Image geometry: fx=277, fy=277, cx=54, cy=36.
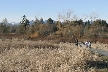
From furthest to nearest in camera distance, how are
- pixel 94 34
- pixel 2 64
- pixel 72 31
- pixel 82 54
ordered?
pixel 72 31 < pixel 94 34 < pixel 82 54 < pixel 2 64

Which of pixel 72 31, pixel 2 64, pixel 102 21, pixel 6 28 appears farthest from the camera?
pixel 102 21

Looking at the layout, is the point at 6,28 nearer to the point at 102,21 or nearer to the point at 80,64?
the point at 102,21

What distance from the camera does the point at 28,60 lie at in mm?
16922

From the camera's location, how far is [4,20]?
8694cm

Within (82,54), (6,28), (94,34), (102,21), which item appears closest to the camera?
(82,54)

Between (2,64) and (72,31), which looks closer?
(2,64)

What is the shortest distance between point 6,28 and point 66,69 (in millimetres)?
72882

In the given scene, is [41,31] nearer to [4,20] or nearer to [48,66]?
[4,20]

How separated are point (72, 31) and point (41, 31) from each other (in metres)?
8.56

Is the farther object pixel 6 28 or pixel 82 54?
pixel 6 28

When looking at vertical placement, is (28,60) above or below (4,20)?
below

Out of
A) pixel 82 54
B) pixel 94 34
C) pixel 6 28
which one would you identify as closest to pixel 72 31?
pixel 94 34

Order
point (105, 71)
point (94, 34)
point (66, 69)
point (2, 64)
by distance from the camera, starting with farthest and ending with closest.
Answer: point (94, 34)
point (105, 71)
point (2, 64)
point (66, 69)

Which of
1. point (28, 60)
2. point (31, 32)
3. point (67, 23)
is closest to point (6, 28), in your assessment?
point (31, 32)
